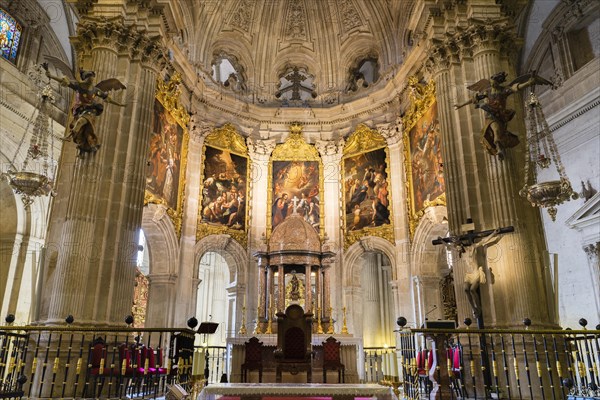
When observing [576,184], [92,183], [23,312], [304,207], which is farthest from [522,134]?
[23,312]

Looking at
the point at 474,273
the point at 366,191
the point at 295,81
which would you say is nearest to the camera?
the point at 474,273

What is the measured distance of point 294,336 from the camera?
1140cm

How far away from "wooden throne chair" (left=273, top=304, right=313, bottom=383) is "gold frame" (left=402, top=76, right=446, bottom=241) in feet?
16.0

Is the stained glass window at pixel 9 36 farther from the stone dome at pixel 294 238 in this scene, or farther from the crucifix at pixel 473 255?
the crucifix at pixel 473 255

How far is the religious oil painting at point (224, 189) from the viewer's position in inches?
609

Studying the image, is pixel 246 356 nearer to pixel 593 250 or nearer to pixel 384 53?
pixel 593 250

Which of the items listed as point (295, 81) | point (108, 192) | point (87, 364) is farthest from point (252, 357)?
point (295, 81)

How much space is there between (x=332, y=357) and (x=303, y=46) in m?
11.8

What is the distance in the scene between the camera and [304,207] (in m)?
16.5

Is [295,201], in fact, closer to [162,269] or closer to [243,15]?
[162,269]

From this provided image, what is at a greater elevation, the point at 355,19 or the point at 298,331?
the point at 355,19

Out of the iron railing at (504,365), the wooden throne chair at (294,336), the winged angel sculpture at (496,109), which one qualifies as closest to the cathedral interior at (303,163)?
the winged angel sculpture at (496,109)

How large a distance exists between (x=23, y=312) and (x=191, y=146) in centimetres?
706

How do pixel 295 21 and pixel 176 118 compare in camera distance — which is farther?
pixel 295 21
